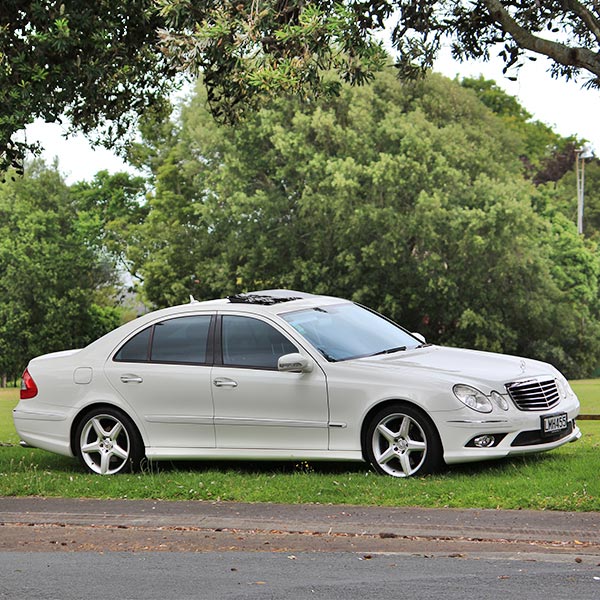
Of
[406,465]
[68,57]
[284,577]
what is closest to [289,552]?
[284,577]

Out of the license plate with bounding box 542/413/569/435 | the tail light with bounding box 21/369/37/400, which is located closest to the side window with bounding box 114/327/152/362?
the tail light with bounding box 21/369/37/400

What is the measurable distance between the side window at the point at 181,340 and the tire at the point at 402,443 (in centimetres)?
188

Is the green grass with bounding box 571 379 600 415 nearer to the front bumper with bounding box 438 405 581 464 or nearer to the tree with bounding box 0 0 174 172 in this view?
the tree with bounding box 0 0 174 172

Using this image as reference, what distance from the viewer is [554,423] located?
1047cm

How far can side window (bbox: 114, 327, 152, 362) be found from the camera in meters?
11.6

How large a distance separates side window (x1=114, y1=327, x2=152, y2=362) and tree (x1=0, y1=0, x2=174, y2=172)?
3230 mm

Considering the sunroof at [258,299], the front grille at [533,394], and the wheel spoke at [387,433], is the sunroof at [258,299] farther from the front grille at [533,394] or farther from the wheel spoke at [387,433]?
the front grille at [533,394]

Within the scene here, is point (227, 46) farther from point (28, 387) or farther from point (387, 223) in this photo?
point (387, 223)

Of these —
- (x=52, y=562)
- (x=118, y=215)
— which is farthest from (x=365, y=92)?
(x=52, y=562)

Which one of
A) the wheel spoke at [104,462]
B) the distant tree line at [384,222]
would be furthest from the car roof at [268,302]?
A: the distant tree line at [384,222]

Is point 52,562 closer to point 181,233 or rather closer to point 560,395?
point 560,395

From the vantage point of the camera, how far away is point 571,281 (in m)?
55.0

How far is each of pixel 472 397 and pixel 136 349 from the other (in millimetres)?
3381

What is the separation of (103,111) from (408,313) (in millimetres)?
34815
